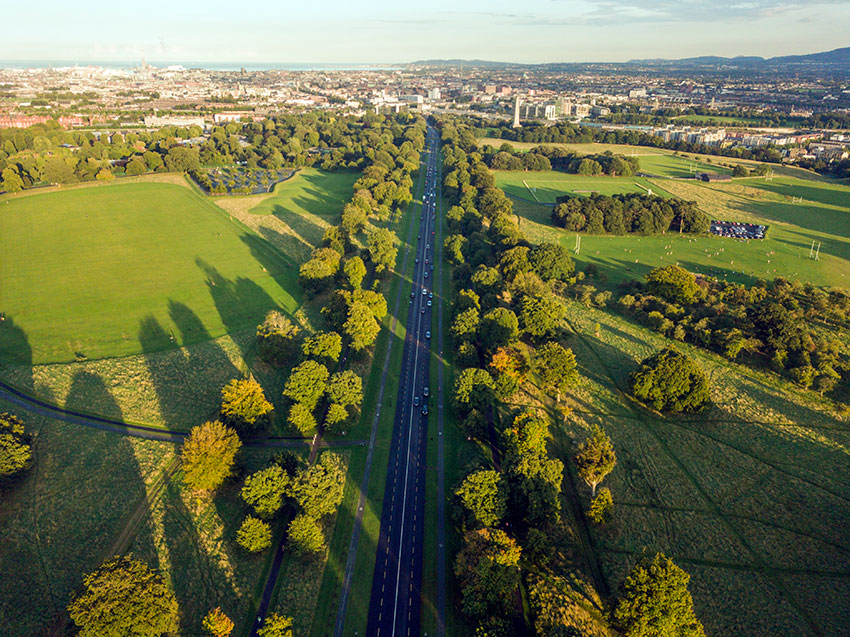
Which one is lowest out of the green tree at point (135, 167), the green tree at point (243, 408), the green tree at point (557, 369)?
the green tree at point (243, 408)

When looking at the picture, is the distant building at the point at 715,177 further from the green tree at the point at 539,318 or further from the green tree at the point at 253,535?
the green tree at the point at 253,535

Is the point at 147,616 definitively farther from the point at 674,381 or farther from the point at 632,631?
the point at 674,381

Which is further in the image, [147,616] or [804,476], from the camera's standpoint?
[804,476]

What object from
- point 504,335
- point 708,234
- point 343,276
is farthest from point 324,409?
point 708,234

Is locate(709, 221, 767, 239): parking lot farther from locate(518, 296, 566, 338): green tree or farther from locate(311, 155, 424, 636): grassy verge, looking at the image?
locate(311, 155, 424, 636): grassy verge

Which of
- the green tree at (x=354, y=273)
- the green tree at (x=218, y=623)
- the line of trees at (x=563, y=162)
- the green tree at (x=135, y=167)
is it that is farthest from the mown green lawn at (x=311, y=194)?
the green tree at (x=218, y=623)

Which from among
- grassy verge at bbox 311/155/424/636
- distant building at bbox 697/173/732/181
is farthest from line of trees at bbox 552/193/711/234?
grassy verge at bbox 311/155/424/636
